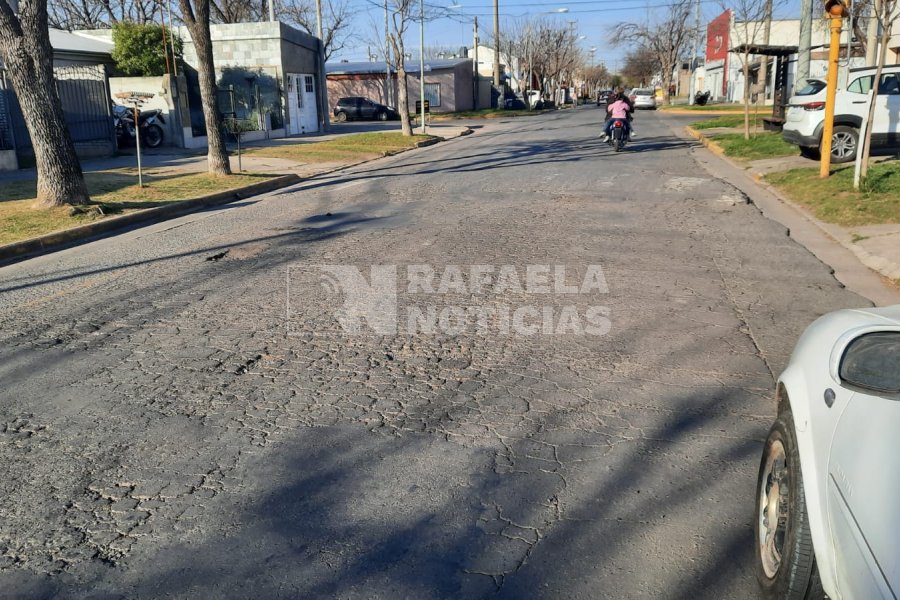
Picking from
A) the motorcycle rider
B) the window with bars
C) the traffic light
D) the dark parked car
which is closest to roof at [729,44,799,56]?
the motorcycle rider

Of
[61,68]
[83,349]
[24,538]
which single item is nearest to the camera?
[24,538]

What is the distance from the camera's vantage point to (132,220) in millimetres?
12133

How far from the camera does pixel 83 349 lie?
18.7ft

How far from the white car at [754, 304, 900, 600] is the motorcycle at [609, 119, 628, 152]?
19315 millimetres

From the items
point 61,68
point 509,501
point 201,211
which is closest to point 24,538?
point 509,501

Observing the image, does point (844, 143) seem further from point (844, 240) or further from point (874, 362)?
point (874, 362)

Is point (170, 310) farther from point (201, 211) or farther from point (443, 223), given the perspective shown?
point (201, 211)

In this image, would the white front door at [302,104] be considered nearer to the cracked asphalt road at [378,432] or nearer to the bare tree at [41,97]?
the bare tree at [41,97]

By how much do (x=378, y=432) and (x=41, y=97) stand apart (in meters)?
10.3

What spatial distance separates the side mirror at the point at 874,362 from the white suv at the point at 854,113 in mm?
13908

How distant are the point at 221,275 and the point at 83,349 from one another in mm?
2391

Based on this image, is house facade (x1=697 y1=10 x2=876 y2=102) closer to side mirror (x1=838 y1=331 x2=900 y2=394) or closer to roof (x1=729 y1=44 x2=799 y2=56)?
roof (x1=729 y1=44 x2=799 y2=56)

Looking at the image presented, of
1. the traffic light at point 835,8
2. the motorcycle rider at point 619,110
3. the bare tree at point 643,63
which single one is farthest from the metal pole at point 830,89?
the bare tree at point 643,63

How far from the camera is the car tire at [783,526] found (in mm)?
2486
